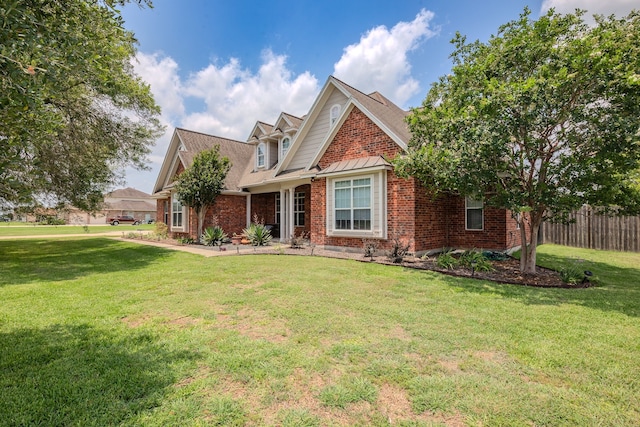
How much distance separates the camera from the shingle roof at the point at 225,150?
1844 centimetres

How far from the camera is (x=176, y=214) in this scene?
19875 millimetres

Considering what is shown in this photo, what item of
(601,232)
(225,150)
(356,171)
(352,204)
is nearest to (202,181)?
(225,150)

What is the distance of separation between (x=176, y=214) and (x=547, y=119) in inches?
771

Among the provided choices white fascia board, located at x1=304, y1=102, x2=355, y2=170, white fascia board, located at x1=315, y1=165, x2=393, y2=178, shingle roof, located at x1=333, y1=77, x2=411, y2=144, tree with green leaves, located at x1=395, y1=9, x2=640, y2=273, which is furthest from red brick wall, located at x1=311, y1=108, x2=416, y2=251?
tree with green leaves, located at x1=395, y1=9, x2=640, y2=273

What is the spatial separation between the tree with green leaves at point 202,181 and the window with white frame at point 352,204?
645 cm

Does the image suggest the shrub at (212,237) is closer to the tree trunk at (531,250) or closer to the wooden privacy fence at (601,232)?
the tree trunk at (531,250)

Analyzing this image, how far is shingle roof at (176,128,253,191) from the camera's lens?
18438mm

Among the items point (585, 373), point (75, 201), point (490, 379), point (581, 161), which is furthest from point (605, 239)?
point (75, 201)

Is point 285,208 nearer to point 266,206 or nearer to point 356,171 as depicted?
point 266,206

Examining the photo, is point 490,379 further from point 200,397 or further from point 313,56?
point 313,56

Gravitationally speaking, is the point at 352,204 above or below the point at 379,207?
above

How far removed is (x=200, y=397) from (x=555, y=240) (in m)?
19.4

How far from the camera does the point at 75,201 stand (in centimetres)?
1427

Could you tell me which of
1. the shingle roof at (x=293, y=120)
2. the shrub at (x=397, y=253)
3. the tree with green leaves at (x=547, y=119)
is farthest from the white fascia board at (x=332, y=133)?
the shrub at (x=397, y=253)
